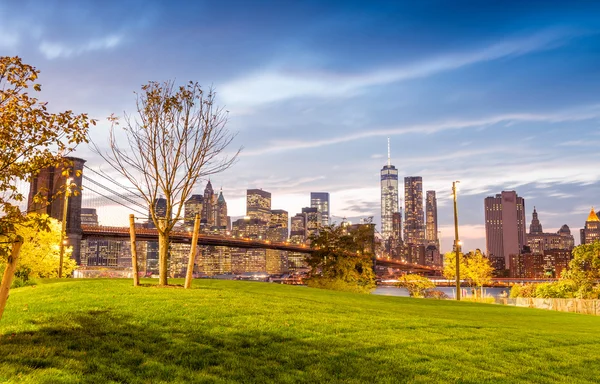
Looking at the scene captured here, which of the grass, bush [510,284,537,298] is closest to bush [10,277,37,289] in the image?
the grass

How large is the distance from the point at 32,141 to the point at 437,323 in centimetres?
1110

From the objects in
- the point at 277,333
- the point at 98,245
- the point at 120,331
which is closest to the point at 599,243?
the point at 277,333

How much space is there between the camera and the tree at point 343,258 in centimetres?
4712

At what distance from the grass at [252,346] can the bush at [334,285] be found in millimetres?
30220

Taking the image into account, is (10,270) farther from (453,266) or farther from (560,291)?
(453,266)

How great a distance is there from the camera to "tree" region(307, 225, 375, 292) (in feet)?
155

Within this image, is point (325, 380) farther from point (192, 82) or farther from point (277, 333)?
point (192, 82)

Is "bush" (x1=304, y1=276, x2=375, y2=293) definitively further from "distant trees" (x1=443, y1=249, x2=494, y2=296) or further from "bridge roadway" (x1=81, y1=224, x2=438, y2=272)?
"bridge roadway" (x1=81, y1=224, x2=438, y2=272)

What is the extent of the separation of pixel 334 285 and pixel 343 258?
413 centimetres

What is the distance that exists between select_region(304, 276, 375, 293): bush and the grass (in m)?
30.2

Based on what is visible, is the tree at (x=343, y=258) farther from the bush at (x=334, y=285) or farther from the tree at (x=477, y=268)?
the tree at (x=477, y=268)

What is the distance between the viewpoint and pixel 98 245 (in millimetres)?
113438

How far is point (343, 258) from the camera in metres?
47.6

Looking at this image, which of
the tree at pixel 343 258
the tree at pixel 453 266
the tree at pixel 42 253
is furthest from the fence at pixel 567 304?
the tree at pixel 42 253
